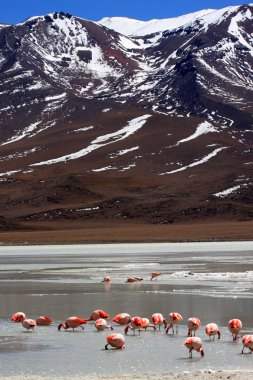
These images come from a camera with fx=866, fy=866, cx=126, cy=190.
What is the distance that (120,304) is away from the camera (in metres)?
22.5

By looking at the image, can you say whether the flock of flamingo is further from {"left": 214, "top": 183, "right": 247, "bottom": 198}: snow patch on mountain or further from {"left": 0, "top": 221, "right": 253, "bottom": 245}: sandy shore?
{"left": 214, "top": 183, "right": 247, "bottom": 198}: snow patch on mountain

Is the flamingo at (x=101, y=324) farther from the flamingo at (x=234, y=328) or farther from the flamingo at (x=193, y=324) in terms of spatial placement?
the flamingo at (x=234, y=328)

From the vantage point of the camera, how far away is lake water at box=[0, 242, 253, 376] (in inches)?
549

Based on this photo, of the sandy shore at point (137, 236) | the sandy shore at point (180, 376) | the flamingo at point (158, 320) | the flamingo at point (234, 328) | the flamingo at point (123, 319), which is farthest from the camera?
the sandy shore at point (137, 236)

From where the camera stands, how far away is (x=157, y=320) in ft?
58.1

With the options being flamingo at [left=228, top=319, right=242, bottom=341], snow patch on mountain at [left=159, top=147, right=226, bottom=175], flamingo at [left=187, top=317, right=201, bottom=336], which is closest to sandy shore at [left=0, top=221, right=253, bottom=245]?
flamingo at [left=187, top=317, right=201, bottom=336]

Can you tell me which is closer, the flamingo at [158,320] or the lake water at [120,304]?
the lake water at [120,304]

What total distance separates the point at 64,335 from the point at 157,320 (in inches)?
77.0

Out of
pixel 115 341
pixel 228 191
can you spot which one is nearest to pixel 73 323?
pixel 115 341

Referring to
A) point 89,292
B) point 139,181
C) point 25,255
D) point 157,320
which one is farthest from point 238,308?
point 139,181

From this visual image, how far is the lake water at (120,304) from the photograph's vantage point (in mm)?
13953

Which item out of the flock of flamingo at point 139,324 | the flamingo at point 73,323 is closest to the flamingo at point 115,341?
the flock of flamingo at point 139,324

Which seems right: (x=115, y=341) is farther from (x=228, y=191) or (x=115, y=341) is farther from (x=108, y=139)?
(x=108, y=139)

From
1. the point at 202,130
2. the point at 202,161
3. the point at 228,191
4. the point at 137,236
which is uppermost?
the point at 202,130
